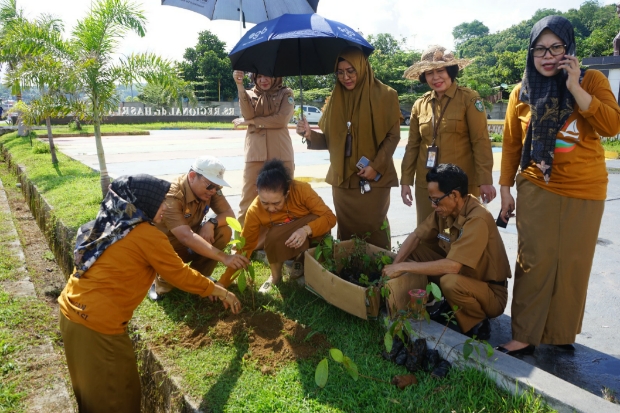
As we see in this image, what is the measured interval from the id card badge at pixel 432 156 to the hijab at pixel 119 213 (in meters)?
1.86

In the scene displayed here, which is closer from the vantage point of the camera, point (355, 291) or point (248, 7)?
point (355, 291)

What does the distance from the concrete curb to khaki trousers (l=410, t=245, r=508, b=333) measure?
18 centimetres

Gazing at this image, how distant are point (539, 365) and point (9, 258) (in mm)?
4804

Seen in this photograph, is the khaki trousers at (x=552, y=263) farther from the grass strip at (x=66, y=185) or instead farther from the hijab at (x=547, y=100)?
the grass strip at (x=66, y=185)

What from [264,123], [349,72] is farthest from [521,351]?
[264,123]

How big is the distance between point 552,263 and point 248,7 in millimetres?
3341

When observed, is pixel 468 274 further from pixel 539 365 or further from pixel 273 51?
pixel 273 51

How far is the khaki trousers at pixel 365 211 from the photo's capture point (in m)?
3.98

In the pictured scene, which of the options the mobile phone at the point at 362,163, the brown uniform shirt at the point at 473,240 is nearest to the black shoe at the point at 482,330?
the brown uniform shirt at the point at 473,240

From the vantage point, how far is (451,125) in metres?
3.47

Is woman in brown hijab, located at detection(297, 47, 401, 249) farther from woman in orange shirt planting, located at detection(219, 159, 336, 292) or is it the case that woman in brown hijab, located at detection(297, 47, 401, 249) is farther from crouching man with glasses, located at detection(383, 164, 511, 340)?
crouching man with glasses, located at detection(383, 164, 511, 340)

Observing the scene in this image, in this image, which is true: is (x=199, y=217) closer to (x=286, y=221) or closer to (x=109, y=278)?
(x=286, y=221)

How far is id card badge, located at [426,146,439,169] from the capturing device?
3.54 meters

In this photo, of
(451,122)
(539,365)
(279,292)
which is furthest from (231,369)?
(451,122)
